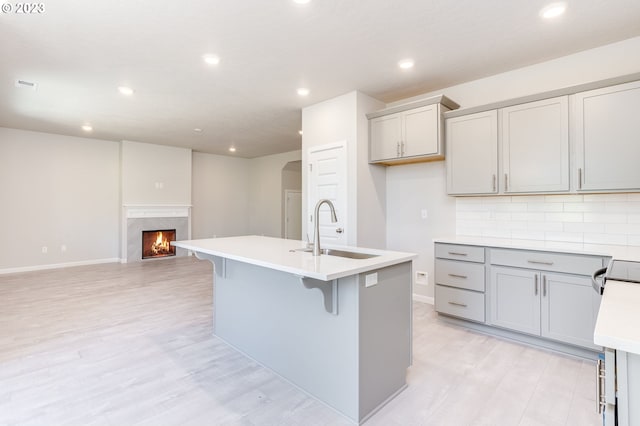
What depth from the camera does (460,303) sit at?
124 inches

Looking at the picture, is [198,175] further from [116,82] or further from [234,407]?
[234,407]

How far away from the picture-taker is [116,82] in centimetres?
368

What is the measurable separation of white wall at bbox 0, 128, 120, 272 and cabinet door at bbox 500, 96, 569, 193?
24.8ft

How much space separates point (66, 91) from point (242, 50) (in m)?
2.69

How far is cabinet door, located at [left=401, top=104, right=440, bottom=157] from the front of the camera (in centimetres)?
348

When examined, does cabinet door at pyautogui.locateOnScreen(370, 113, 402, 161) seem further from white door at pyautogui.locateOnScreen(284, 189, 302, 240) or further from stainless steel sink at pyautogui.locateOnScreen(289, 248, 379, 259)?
white door at pyautogui.locateOnScreen(284, 189, 302, 240)

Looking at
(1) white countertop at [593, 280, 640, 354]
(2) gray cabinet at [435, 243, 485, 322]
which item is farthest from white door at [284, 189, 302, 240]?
(1) white countertop at [593, 280, 640, 354]

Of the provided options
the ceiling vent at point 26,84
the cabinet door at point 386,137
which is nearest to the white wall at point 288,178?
the cabinet door at point 386,137

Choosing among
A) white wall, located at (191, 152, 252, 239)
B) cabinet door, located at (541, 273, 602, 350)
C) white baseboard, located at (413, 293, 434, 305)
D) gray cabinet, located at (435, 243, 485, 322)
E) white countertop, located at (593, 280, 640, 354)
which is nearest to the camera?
white countertop, located at (593, 280, 640, 354)

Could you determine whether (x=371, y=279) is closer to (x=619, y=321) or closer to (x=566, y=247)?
(x=619, y=321)

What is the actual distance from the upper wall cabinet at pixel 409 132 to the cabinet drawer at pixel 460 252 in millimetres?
1039

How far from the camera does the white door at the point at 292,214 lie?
8727mm

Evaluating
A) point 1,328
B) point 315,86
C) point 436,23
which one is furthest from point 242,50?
point 1,328

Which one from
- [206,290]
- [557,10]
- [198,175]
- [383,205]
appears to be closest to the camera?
[557,10]
